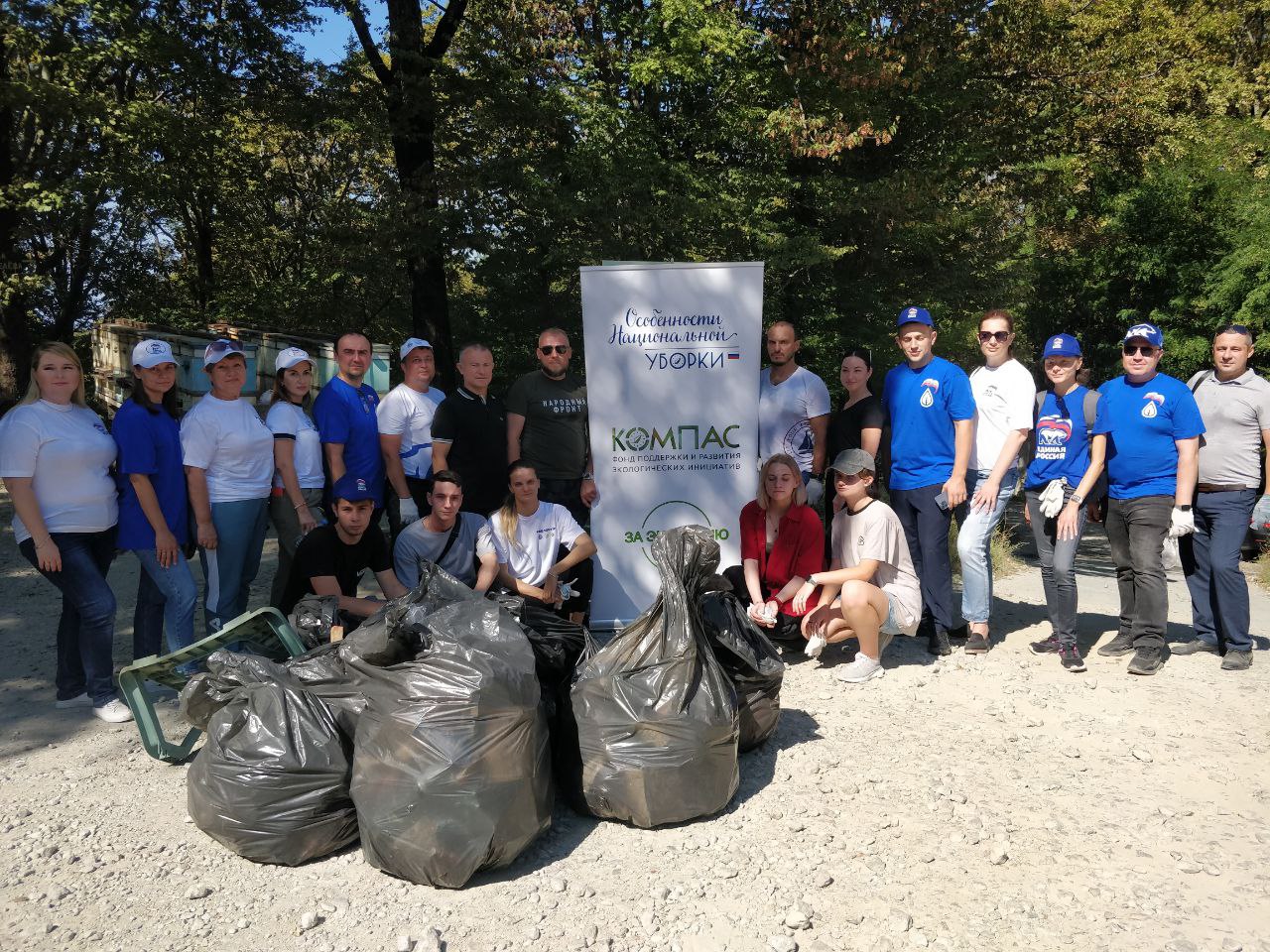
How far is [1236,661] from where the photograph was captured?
→ 491 cm

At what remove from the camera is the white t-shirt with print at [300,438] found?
4.82 meters

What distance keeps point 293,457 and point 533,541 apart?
1.32 metres

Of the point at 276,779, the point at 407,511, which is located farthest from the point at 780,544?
the point at 276,779

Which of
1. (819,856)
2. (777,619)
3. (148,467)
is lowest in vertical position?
(819,856)

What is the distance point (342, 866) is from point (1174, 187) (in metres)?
12.3

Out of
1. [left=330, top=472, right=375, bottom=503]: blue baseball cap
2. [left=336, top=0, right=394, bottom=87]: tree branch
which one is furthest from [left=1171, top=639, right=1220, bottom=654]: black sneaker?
[left=336, top=0, right=394, bottom=87]: tree branch

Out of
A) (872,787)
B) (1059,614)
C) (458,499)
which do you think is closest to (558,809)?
(872,787)

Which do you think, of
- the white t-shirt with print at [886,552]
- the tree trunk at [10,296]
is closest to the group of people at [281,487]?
the white t-shirt with print at [886,552]

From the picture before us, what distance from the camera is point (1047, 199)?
1230 cm

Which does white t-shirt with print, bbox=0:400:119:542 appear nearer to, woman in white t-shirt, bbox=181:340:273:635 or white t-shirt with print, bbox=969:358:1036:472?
woman in white t-shirt, bbox=181:340:273:635

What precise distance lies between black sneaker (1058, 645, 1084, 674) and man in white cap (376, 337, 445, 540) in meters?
3.57

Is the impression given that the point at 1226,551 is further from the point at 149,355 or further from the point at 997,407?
the point at 149,355

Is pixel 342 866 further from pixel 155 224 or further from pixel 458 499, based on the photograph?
pixel 155 224

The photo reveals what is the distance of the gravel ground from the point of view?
2812 millimetres
